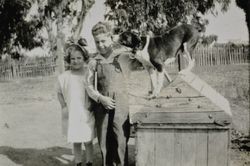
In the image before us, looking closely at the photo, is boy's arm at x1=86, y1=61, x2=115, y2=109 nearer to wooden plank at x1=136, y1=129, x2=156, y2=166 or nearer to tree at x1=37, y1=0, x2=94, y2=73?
wooden plank at x1=136, y1=129, x2=156, y2=166

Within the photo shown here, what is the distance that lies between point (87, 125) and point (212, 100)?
1.53 meters

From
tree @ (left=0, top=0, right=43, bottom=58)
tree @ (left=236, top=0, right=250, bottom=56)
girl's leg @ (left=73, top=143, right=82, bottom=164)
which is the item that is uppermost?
tree @ (left=0, top=0, right=43, bottom=58)

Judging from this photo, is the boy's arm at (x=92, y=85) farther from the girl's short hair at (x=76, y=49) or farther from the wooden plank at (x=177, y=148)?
the wooden plank at (x=177, y=148)

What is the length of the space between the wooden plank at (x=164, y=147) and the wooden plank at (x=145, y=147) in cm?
4

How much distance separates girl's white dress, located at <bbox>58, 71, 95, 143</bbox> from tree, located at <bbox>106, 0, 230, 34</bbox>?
11502mm

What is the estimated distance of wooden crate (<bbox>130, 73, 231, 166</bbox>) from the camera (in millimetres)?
3656

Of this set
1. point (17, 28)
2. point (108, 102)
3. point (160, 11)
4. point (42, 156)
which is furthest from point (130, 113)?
point (17, 28)

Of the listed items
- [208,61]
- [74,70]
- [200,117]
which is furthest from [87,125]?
[208,61]

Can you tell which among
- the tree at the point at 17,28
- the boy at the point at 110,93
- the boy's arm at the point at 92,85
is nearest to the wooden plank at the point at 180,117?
the boy at the point at 110,93

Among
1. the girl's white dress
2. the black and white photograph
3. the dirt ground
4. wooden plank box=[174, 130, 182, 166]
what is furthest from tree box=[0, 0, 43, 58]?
wooden plank box=[174, 130, 182, 166]

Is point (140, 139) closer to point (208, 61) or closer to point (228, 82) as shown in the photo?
point (228, 82)

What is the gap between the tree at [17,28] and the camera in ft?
60.9

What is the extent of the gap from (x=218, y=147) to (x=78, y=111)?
1708 mm

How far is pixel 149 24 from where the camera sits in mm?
18094
